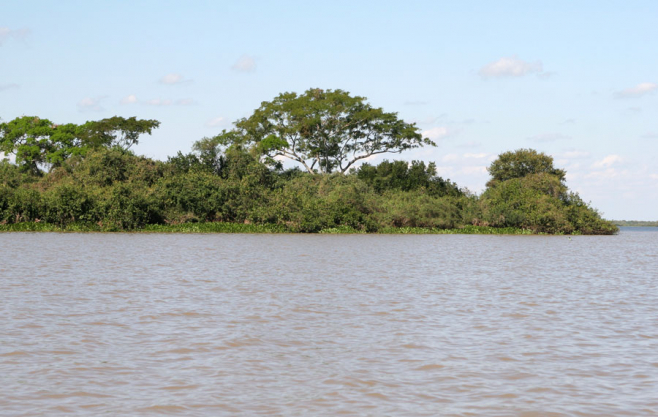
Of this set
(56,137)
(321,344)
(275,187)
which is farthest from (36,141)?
(321,344)

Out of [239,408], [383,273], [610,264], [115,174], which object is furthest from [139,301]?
[115,174]

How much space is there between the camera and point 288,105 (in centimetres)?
7106

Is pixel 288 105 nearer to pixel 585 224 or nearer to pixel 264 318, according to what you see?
pixel 585 224

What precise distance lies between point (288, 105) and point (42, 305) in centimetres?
5927

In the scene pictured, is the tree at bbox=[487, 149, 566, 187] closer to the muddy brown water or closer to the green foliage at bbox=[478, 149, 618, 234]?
the green foliage at bbox=[478, 149, 618, 234]

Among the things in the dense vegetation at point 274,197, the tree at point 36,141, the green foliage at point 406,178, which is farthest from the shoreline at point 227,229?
the tree at point 36,141

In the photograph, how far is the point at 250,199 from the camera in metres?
54.6

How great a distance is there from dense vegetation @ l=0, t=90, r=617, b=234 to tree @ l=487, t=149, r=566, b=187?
0.09 meters

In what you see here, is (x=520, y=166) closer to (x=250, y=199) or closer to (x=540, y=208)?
(x=540, y=208)

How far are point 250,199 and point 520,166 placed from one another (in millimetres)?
27039

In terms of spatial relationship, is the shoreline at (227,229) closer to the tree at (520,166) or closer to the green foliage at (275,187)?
the green foliage at (275,187)

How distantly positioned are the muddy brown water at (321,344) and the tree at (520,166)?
152ft

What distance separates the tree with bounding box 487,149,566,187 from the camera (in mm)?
65125

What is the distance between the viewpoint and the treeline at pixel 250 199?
5003 centimetres
